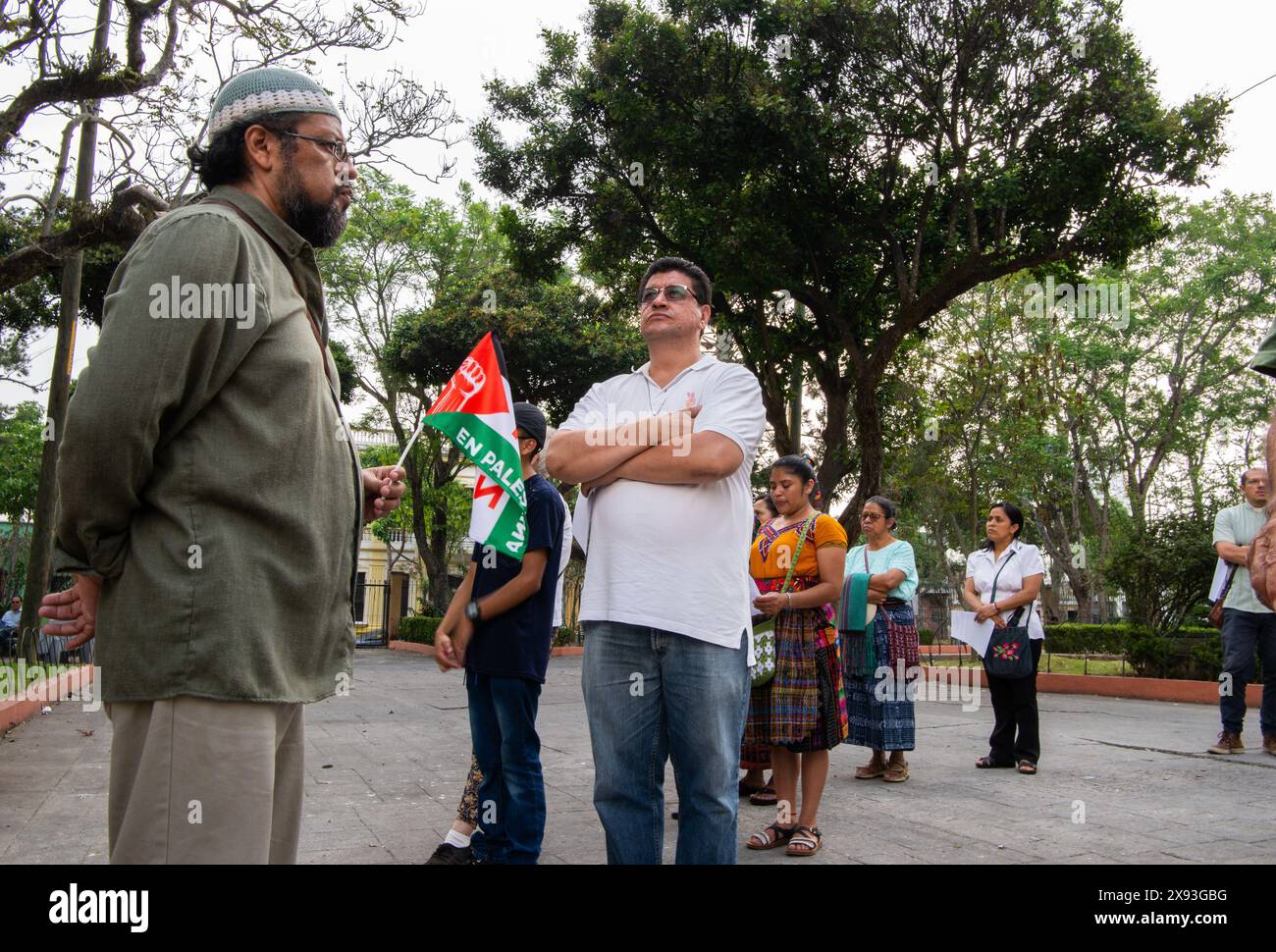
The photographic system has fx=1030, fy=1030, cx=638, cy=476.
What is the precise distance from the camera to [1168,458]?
3003cm

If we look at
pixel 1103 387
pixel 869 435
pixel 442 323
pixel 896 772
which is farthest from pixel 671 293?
pixel 1103 387

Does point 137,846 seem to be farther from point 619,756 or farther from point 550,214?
point 550,214

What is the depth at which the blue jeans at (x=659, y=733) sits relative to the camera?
2881 millimetres

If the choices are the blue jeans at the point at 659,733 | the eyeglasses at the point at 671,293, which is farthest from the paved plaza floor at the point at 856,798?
the eyeglasses at the point at 671,293

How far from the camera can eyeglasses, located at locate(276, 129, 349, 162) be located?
2.27 meters

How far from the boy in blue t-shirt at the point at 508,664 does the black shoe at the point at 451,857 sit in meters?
0.07

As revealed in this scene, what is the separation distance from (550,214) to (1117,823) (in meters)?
14.5

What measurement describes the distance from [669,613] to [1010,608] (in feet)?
17.6

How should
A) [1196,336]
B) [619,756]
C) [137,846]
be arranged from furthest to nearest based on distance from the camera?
[1196,336] < [619,756] < [137,846]

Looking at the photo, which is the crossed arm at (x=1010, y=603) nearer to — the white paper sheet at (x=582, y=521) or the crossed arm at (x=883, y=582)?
the crossed arm at (x=883, y=582)

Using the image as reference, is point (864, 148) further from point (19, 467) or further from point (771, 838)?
point (19, 467)

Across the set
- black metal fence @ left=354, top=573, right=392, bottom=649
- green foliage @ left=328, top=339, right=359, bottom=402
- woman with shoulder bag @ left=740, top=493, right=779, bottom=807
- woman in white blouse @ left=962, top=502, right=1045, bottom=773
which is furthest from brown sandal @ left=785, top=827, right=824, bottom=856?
black metal fence @ left=354, top=573, right=392, bottom=649

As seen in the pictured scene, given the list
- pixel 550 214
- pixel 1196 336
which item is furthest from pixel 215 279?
pixel 1196 336

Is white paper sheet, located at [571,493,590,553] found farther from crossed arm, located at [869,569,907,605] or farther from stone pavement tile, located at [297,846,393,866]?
crossed arm, located at [869,569,907,605]
